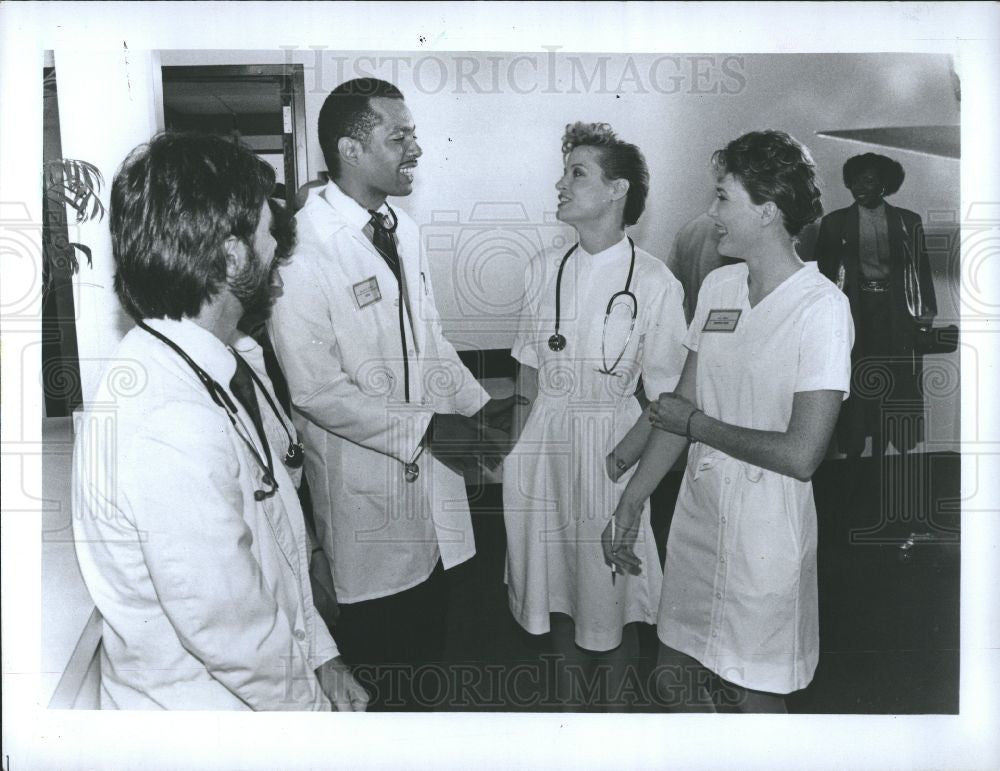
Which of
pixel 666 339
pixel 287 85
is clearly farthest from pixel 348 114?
pixel 666 339

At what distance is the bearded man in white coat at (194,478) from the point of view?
166 cm

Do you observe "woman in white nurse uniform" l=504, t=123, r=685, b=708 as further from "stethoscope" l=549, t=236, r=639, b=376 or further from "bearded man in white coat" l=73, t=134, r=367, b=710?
"bearded man in white coat" l=73, t=134, r=367, b=710

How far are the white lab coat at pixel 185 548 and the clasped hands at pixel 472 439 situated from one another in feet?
1.10

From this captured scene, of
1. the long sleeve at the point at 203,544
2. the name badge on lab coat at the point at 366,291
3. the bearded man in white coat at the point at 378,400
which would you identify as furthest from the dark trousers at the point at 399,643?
the name badge on lab coat at the point at 366,291

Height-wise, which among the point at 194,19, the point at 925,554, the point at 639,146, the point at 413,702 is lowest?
the point at 413,702

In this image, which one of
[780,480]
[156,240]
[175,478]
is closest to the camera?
[175,478]

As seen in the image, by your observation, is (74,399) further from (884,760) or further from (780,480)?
(884,760)

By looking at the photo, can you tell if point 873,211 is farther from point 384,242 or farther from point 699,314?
point 384,242

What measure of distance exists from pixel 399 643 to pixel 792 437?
37.5 inches

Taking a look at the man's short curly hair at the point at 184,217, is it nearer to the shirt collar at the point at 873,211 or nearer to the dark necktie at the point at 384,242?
the dark necktie at the point at 384,242

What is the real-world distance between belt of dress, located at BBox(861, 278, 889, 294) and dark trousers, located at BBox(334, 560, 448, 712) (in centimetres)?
109

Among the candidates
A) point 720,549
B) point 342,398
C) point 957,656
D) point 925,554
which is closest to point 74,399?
point 342,398

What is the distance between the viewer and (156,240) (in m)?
1.83

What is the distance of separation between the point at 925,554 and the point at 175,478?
1584 millimetres
